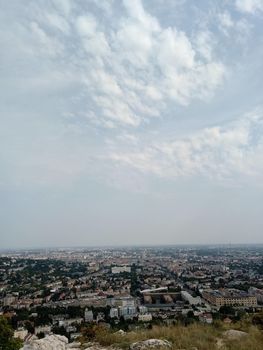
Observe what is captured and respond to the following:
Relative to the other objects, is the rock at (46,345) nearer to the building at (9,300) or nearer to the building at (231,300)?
the building at (231,300)

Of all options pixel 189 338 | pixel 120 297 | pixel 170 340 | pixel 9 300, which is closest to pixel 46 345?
pixel 170 340

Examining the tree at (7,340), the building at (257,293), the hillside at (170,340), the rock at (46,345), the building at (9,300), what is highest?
the tree at (7,340)

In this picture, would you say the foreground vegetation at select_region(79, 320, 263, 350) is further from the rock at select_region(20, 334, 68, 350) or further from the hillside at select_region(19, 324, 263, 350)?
the rock at select_region(20, 334, 68, 350)

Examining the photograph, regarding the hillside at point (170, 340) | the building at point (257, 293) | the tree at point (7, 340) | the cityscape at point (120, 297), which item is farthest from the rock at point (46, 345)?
the building at point (257, 293)

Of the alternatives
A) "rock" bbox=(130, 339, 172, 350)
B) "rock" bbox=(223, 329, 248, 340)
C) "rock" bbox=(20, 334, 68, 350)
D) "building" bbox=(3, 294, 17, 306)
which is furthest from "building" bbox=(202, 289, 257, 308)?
"rock" bbox=(130, 339, 172, 350)

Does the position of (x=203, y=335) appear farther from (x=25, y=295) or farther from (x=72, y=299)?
(x=25, y=295)

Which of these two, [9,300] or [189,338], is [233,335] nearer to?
[189,338]

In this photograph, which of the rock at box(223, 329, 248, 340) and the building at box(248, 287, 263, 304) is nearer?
the rock at box(223, 329, 248, 340)
